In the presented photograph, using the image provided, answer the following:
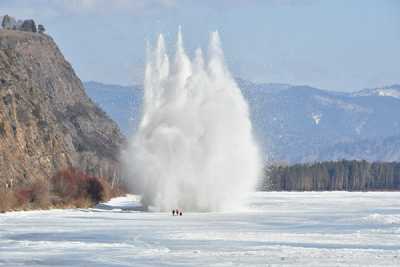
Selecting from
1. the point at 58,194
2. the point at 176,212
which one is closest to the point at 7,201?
the point at 176,212

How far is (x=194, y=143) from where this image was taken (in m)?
85.2

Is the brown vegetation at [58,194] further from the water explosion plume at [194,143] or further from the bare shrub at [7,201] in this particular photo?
the water explosion plume at [194,143]

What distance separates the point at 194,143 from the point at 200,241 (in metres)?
36.3

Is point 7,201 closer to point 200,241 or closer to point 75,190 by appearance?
point 75,190

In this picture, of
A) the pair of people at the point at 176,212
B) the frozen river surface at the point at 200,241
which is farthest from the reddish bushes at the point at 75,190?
the frozen river surface at the point at 200,241

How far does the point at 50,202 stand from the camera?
314 ft

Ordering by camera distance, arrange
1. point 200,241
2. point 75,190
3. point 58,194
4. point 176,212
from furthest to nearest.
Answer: point 75,190 < point 58,194 < point 176,212 < point 200,241

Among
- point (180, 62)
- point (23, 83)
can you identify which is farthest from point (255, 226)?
point (23, 83)

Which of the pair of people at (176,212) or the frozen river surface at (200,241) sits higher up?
the pair of people at (176,212)

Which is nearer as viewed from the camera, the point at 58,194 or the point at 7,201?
the point at 7,201

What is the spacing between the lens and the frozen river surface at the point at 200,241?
40.0 m

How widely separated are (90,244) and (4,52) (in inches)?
3963

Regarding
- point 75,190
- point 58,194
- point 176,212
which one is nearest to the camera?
point 176,212

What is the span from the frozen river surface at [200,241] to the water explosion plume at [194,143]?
497 inches
